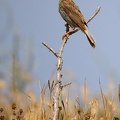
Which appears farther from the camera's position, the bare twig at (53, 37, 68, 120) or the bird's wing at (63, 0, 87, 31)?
the bird's wing at (63, 0, 87, 31)

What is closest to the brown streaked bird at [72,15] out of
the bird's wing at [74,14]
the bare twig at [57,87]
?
the bird's wing at [74,14]

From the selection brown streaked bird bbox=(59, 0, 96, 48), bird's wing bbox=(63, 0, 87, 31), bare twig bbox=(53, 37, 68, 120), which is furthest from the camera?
bird's wing bbox=(63, 0, 87, 31)

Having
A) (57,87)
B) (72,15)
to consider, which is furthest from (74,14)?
(57,87)

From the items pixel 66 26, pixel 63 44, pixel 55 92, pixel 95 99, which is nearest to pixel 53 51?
pixel 63 44

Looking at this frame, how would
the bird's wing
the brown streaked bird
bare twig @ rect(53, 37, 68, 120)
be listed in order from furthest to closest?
1. the bird's wing
2. the brown streaked bird
3. bare twig @ rect(53, 37, 68, 120)

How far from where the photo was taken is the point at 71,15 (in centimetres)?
524

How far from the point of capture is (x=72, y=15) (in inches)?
206

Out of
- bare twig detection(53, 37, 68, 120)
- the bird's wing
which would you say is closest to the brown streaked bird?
the bird's wing

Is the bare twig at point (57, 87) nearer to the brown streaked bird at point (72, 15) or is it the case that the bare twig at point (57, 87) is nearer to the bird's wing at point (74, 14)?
the brown streaked bird at point (72, 15)

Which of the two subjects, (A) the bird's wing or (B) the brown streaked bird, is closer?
(B) the brown streaked bird

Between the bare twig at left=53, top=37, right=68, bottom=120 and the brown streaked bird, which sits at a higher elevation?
the brown streaked bird

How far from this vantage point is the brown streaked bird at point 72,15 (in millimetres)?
4641

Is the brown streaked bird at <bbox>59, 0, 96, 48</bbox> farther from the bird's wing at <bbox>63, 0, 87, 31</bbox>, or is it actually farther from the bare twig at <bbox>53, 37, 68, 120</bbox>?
the bare twig at <bbox>53, 37, 68, 120</bbox>

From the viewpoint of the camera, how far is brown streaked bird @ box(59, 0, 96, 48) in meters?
4.64
